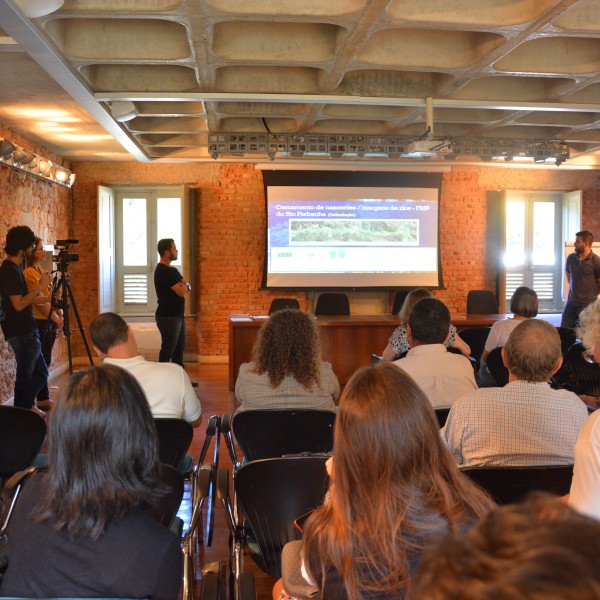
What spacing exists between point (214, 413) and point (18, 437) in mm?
3602

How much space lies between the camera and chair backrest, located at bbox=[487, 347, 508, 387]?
4.90 m

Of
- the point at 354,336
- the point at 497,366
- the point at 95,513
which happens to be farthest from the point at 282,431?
the point at 354,336

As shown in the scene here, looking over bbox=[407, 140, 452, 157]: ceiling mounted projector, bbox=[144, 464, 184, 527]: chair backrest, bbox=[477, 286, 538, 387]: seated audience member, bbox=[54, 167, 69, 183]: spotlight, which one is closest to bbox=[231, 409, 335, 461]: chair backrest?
bbox=[144, 464, 184, 527]: chair backrest

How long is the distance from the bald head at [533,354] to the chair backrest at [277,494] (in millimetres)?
831

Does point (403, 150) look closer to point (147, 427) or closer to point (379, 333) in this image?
point (379, 333)

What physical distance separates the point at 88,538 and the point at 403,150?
6.90 m

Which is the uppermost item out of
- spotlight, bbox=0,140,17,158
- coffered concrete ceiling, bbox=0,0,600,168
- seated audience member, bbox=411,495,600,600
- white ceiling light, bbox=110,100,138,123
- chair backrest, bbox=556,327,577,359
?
coffered concrete ceiling, bbox=0,0,600,168

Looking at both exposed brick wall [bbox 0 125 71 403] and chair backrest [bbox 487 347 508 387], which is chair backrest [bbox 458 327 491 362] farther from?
exposed brick wall [bbox 0 125 71 403]

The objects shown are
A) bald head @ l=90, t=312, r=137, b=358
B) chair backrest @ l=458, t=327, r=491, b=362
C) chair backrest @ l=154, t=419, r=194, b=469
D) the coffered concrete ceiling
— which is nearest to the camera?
chair backrest @ l=154, t=419, r=194, b=469

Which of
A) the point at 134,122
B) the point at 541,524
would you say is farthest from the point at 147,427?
the point at 134,122

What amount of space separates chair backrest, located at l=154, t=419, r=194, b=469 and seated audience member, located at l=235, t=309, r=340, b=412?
0.43m

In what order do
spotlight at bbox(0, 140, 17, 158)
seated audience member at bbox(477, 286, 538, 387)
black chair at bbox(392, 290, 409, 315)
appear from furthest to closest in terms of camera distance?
black chair at bbox(392, 290, 409, 315) → spotlight at bbox(0, 140, 17, 158) → seated audience member at bbox(477, 286, 538, 387)

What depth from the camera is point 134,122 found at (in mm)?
7414

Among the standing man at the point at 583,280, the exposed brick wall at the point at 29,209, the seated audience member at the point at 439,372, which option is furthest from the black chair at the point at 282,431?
the standing man at the point at 583,280
